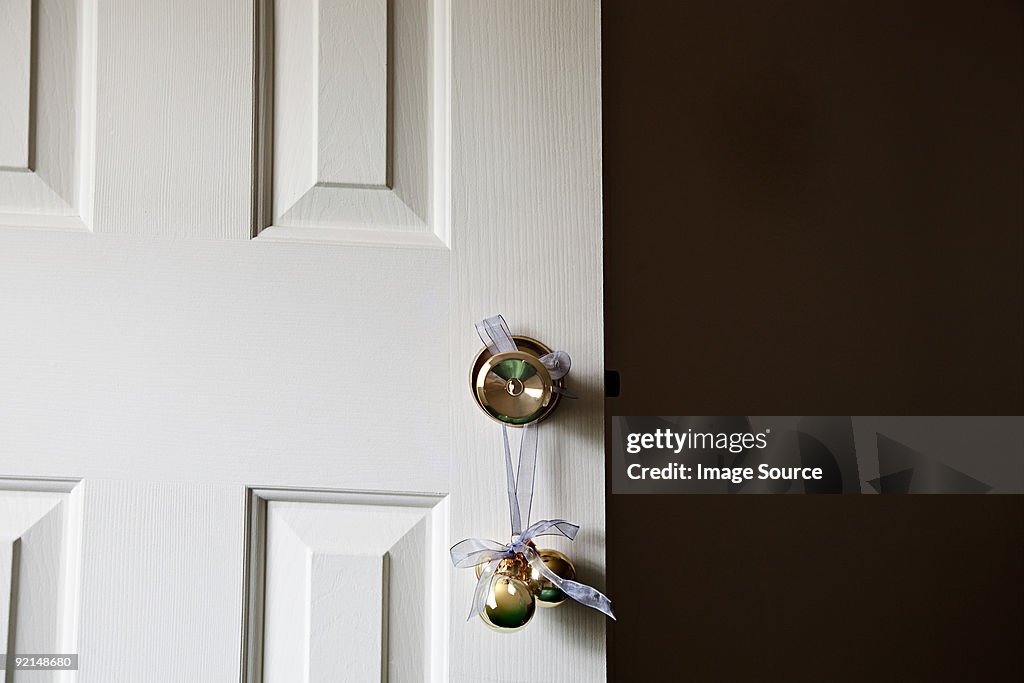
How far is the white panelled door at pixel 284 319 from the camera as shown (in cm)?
56

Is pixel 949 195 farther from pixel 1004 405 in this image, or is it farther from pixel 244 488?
pixel 244 488

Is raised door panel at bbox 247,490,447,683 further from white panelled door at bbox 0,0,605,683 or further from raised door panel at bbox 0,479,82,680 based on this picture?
raised door panel at bbox 0,479,82,680

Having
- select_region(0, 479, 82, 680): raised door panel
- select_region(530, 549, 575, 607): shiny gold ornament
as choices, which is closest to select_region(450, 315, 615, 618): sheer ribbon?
select_region(530, 549, 575, 607): shiny gold ornament

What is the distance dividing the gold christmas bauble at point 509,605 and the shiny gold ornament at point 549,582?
1 centimetres

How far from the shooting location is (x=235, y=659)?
1.83ft

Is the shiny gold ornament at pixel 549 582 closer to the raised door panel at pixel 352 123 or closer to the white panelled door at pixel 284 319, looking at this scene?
the white panelled door at pixel 284 319

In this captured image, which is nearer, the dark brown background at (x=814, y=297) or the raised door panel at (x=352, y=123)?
the raised door panel at (x=352, y=123)

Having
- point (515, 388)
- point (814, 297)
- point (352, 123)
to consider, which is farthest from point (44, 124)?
point (814, 297)

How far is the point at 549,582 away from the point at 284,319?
0.25 meters

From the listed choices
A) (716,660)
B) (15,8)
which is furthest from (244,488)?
(716,660)

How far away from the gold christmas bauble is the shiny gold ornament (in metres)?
0.01

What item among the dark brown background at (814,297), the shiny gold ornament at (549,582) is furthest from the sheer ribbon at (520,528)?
the dark brown background at (814,297)

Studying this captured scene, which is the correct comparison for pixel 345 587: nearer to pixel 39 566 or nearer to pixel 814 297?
pixel 39 566

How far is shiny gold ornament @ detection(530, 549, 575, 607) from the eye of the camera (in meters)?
0.54
